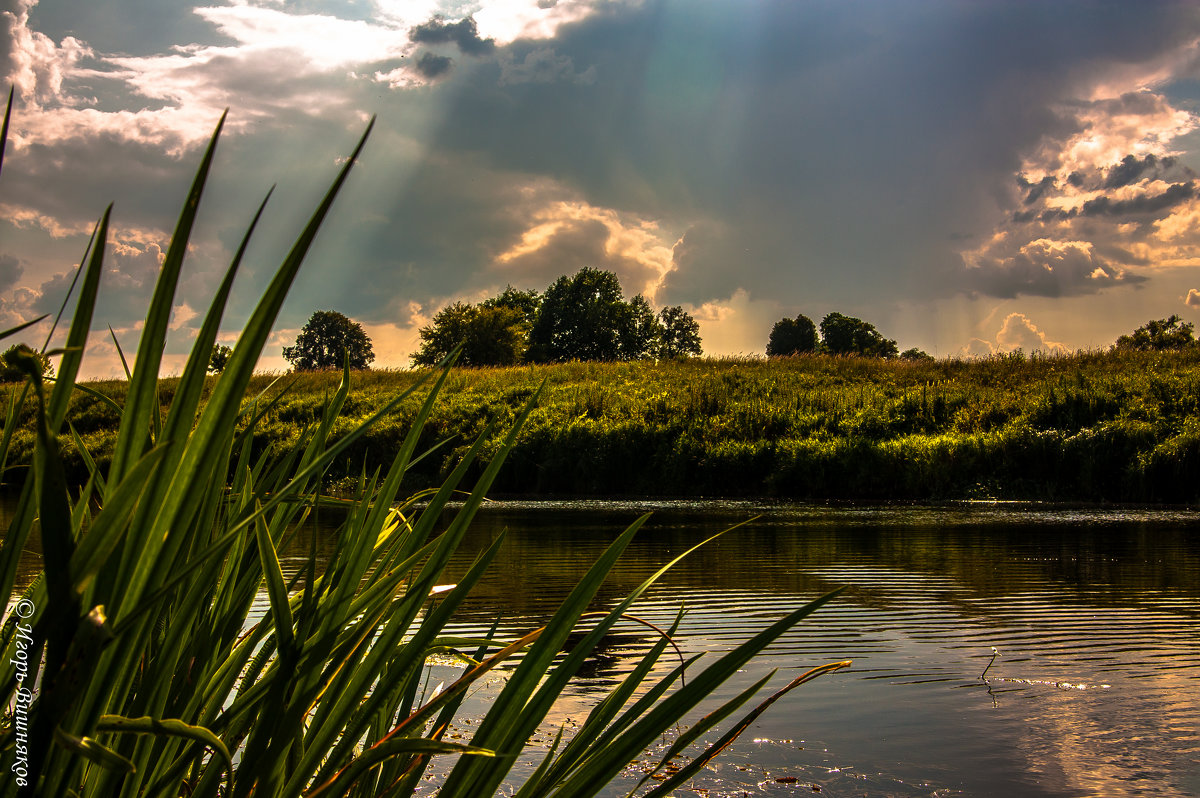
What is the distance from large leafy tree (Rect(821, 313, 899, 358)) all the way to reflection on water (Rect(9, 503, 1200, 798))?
2415 inches

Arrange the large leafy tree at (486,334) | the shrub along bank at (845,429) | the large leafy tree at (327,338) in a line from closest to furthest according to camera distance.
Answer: the shrub along bank at (845,429) < the large leafy tree at (486,334) < the large leafy tree at (327,338)

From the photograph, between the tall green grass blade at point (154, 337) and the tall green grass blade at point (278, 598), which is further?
the tall green grass blade at point (278, 598)

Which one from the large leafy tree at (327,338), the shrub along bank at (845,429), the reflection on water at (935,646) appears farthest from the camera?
the large leafy tree at (327,338)

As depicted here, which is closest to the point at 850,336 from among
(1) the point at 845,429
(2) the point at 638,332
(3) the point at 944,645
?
(2) the point at 638,332

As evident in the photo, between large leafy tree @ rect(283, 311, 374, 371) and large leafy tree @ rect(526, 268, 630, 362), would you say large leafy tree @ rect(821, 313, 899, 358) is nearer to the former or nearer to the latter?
large leafy tree @ rect(526, 268, 630, 362)

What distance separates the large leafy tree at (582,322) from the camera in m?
52.3

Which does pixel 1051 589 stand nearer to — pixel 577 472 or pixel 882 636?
pixel 882 636

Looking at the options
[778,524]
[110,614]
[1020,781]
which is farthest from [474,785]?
[778,524]

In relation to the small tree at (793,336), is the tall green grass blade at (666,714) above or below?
below

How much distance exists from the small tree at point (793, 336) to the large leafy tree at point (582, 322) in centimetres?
2037

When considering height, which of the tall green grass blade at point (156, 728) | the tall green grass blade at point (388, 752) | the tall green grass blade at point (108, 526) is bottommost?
the tall green grass blade at point (388, 752)

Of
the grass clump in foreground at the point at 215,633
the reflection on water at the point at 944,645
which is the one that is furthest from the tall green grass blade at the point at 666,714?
the reflection on water at the point at 944,645

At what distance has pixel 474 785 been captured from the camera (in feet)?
2.56

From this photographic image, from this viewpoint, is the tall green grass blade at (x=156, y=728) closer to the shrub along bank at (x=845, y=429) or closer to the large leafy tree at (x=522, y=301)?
the shrub along bank at (x=845, y=429)
